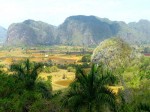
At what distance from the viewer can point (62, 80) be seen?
3381 inches

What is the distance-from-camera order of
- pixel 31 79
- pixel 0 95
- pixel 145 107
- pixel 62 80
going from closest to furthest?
pixel 145 107 < pixel 0 95 < pixel 31 79 < pixel 62 80

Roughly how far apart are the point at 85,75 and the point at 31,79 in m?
8.61

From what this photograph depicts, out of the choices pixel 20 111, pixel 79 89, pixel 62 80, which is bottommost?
pixel 62 80

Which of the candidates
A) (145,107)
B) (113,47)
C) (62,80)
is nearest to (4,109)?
(145,107)

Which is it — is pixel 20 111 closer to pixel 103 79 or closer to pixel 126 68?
pixel 103 79

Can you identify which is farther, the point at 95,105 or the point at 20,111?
the point at 20,111

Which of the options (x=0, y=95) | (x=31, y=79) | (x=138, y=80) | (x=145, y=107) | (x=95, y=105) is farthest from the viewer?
(x=138, y=80)

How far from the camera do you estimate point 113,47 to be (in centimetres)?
7200

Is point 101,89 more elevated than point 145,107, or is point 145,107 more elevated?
point 101,89

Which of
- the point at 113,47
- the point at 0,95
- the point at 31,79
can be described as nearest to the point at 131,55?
the point at 113,47

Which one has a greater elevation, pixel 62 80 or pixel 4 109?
pixel 4 109

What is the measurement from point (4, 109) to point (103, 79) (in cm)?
711

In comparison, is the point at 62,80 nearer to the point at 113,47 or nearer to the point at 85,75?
the point at 113,47

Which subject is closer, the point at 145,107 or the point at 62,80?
the point at 145,107
